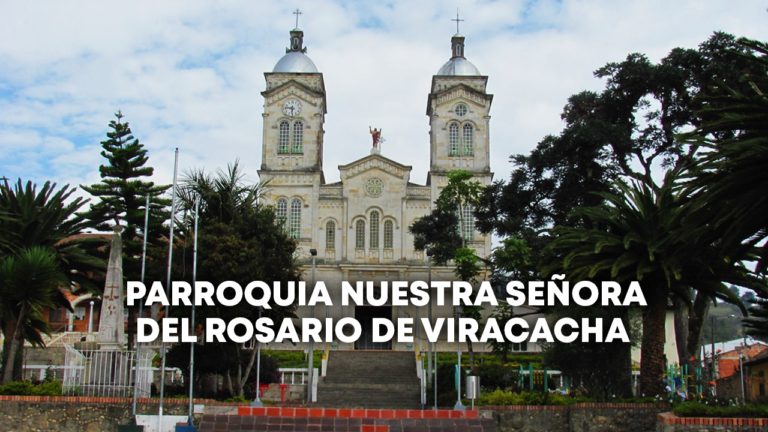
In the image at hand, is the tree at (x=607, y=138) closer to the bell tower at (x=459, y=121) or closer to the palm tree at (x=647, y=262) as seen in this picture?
the palm tree at (x=647, y=262)

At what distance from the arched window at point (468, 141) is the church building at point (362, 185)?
58mm

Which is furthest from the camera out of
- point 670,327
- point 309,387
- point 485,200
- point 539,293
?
point 670,327

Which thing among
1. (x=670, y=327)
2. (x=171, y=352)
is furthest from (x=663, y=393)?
(x=670, y=327)

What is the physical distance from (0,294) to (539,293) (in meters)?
14.1

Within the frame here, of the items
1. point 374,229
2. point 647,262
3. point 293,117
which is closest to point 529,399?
point 647,262

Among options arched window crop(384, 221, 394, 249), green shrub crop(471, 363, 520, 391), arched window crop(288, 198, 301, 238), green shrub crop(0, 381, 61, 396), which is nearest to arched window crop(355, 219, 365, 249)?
arched window crop(384, 221, 394, 249)

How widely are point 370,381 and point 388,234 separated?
1676 cm

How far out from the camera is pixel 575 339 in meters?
22.8

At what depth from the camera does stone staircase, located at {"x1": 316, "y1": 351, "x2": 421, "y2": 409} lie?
2703 centimetres

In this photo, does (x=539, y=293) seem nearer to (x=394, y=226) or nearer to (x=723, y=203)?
(x=723, y=203)

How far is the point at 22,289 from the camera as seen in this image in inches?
819

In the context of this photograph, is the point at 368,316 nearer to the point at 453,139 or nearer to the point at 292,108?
the point at 453,139

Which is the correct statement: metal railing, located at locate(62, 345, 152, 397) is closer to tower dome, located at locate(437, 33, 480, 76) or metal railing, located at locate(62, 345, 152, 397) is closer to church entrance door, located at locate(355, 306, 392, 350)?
church entrance door, located at locate(355, 306, 392, 350)

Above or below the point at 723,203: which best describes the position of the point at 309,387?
below
